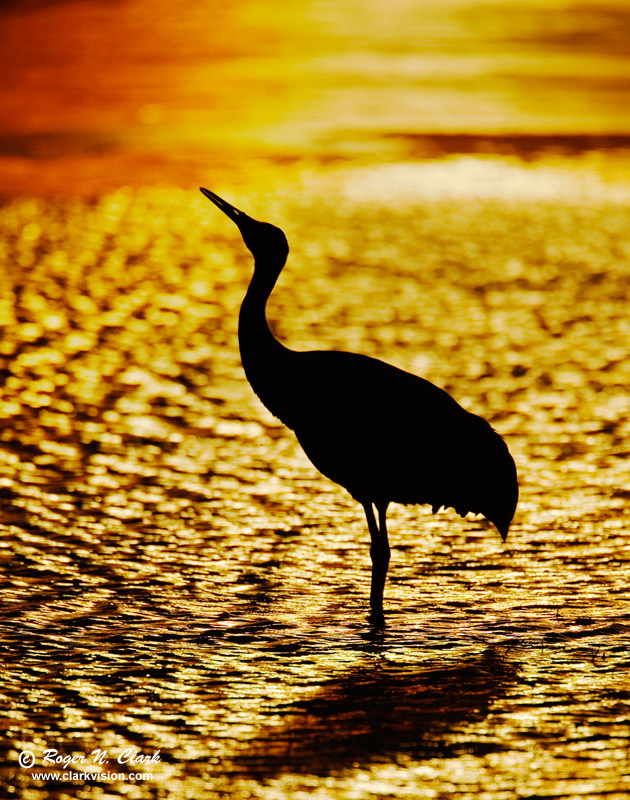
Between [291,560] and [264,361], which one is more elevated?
[264,361]

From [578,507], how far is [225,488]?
269 cm

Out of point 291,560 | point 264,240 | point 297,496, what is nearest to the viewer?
point 264,240

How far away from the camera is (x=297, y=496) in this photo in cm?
1147

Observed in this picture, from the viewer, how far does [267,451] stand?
12.9m

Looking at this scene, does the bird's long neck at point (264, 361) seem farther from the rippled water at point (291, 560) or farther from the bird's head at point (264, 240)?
the rippled water at point (291, 560)

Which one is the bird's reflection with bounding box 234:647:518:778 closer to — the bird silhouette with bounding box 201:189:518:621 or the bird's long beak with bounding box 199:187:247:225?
the bird silhouette with bounding box 201:189:518:621

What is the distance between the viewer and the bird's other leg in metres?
8.69

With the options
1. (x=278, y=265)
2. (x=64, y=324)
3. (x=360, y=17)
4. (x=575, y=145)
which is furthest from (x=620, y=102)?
(x=278, y=265)

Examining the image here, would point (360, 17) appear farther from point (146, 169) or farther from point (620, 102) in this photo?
point (146, 169)

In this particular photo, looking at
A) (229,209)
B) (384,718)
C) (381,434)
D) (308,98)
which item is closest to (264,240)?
(229,209)

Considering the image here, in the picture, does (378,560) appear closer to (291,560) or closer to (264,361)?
(291,560)

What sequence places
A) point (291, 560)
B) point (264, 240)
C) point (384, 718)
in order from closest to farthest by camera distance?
point (384, 718) → point (264, 240) → point (291, 560)

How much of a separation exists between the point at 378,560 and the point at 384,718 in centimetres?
186

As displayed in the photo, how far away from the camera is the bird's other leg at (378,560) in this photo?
8.69 m
